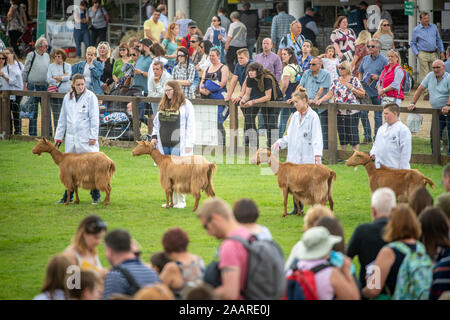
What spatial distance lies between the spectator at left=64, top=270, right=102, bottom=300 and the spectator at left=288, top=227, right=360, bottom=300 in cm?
165

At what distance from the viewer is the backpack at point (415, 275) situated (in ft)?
Result: 22.8

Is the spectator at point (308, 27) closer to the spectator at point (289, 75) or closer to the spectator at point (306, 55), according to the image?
the spectator at point (306, 55)

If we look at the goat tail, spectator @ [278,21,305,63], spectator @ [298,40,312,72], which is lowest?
the goat tail

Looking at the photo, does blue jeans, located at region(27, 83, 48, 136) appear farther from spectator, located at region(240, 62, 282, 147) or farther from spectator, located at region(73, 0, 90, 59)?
spectator, located at region(73, 0, 90, 59)

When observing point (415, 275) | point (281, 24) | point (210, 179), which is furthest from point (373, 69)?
point (415, 275)

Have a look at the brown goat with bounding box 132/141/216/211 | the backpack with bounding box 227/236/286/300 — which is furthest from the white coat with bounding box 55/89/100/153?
the backpack with bounding box 227/236/286/300

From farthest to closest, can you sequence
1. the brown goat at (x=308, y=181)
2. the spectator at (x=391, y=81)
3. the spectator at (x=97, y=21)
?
the spectator at (x=97, y=21) < the spectator at (x=391, y=81) < the brown goat at (x=308, y=181)

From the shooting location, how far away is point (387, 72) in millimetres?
16719

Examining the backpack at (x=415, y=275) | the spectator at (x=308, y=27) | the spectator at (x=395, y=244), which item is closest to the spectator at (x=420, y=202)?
the spectator at (x=395, y=244)

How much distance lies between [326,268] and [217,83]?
11.6m

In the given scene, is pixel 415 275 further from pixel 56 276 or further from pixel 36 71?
pixel 36 71

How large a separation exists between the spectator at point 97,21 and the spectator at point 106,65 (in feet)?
30.2

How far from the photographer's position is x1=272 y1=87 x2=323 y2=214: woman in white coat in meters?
12.3

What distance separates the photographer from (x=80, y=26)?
28625mm
